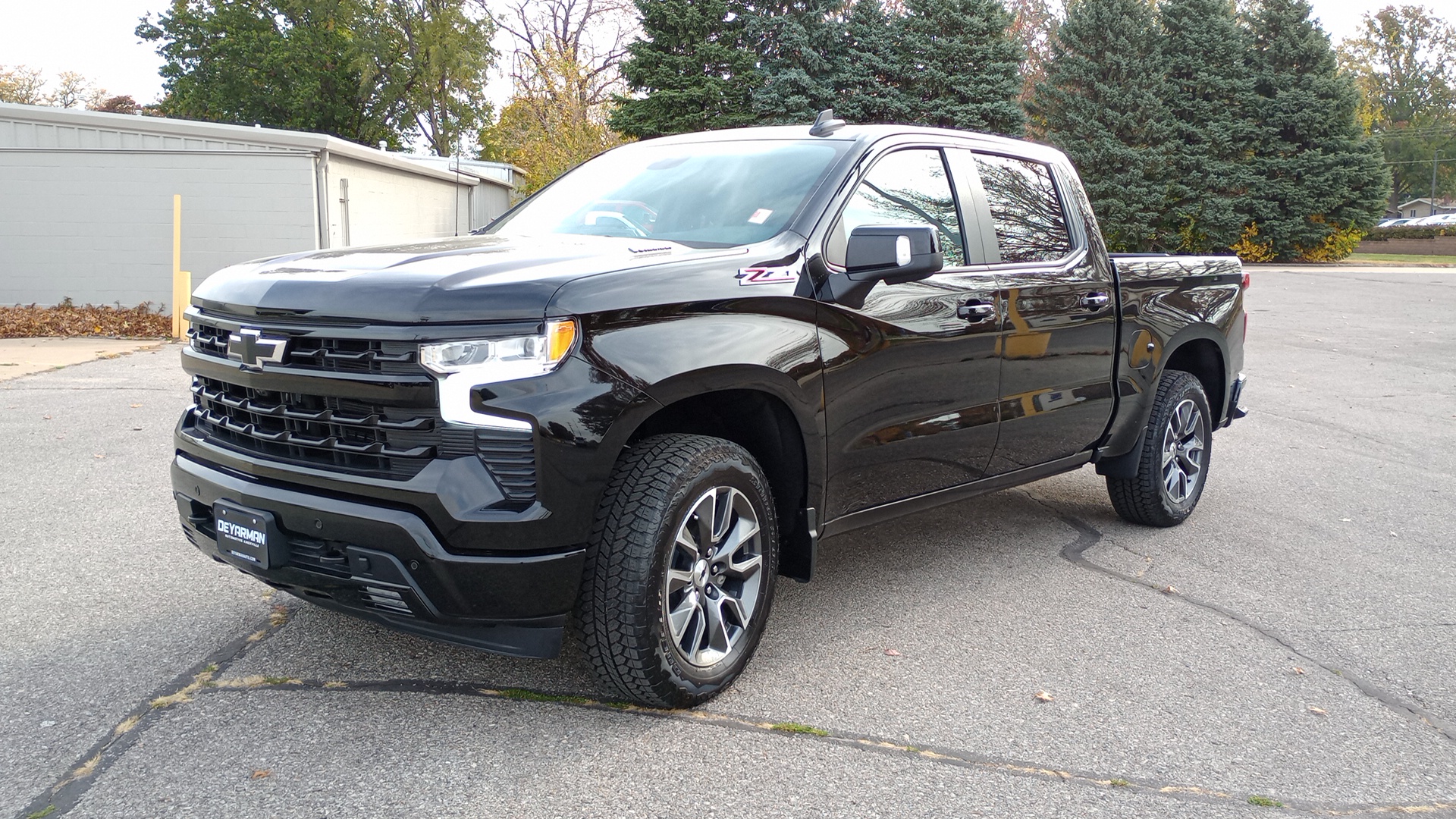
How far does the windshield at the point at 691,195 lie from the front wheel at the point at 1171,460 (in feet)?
8.07

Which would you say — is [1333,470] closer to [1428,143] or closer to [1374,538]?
[1374,538]

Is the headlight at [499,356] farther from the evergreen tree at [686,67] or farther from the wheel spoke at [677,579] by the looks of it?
the evergreen tree at [686,67]

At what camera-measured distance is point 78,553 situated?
4.89 metres

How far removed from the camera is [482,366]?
9.78 ft

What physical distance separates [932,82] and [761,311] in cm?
3064

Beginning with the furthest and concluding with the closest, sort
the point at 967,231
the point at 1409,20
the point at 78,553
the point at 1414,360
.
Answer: the point at 1409,20
the point at 1414,360
the point at 78,553
the point at 967,231

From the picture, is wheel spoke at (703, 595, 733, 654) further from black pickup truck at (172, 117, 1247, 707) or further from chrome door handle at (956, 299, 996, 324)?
chrome door handle at (956, 299, 996, 324)

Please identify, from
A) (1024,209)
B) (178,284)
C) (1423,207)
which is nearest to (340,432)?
(1024,209)

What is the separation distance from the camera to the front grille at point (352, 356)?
9.77ft

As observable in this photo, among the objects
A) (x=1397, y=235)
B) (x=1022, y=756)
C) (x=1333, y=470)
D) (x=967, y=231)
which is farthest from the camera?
(x=1397, y=235)

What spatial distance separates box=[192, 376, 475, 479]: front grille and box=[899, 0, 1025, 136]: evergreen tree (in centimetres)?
3049

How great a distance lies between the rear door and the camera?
4684 millimetres

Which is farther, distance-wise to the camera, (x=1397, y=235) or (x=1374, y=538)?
(x=1397, y=235)

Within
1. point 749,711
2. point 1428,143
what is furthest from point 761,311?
point 1428,143
